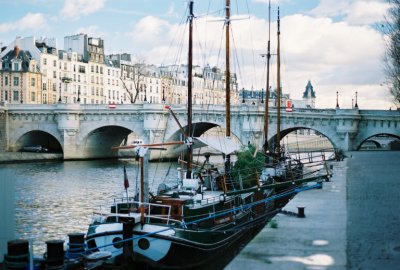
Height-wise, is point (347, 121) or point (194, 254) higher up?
point (347, 121)

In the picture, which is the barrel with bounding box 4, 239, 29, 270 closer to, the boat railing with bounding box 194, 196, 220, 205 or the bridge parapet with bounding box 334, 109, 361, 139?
the boat railing with bounding box 194, 196, 220, 205

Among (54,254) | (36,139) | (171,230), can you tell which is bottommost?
(171,230)

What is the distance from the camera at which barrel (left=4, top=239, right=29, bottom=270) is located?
38.4 ft

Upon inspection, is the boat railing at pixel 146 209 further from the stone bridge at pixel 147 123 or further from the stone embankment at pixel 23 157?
the stone embankment at pixel 23 157

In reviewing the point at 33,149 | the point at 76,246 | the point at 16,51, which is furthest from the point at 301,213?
the point at 16,51

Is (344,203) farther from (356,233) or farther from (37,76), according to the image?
(37,76)

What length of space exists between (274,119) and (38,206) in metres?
36.1

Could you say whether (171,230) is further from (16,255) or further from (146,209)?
(16,255)

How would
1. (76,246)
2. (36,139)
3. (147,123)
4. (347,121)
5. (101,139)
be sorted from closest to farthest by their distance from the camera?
(76,246), (347,121), (147,123), (101,139), (36,139)

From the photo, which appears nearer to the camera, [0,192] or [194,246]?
[0,192]

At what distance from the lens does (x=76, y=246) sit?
14648mm

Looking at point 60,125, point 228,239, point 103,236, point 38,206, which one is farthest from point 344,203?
point 60,125

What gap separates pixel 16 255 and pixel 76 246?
294 cm

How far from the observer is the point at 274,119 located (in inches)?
2512
